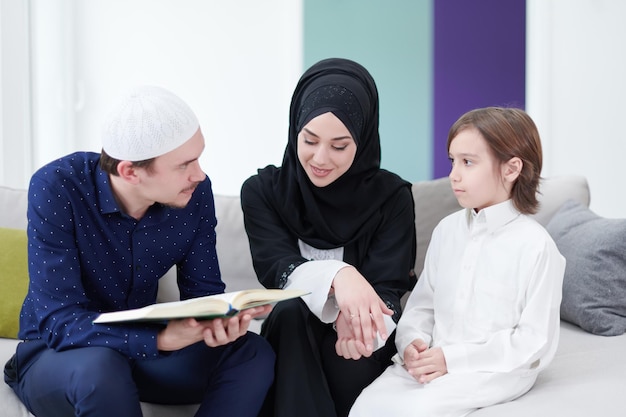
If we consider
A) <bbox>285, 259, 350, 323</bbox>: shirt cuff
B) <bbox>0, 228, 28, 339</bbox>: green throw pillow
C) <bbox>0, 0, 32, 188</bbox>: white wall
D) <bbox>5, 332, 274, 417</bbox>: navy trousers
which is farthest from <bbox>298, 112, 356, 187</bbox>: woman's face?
<bbox>0, 0, 32, 188</bbox>: white wall

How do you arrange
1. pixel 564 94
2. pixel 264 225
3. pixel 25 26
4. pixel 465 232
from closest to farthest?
→ 1. pixel 465 232
2. pixel 264 225
3. pixel 25 26
4. pixel 564 94

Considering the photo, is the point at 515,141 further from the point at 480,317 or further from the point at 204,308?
the point at 204,308

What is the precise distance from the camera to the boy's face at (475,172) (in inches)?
69.2

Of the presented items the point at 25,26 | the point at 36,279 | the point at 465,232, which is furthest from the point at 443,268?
the point at 25,26

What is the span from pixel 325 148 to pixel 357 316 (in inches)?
17.7

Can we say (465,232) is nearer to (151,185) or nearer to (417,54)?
(151,185)

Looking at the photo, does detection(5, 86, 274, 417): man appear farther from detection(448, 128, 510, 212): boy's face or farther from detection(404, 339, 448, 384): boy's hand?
detection(448, 128, 510, 212): boy's face

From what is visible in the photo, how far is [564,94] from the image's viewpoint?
408cm

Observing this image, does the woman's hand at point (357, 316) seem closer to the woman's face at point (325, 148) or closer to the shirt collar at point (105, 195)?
the woman's face at point (325, 148)

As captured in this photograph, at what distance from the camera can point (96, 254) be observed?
1.67 metres

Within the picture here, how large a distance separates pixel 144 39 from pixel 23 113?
2.69 feet

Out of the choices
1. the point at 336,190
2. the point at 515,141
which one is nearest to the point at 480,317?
the point at 515,141

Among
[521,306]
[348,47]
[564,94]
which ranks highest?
[348,47]

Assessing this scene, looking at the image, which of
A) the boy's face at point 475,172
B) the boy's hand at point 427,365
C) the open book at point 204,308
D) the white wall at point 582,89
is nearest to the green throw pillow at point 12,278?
the open book at point 204,308
